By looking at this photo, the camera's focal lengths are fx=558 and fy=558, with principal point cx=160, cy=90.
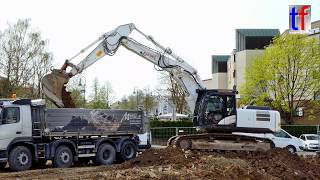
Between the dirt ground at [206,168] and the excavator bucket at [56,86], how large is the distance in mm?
4702

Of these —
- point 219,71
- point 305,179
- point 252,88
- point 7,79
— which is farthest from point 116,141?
point 219,71

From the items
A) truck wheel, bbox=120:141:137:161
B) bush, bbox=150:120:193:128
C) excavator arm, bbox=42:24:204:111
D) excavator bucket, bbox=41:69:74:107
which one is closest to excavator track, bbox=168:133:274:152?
excavator arm, bbox=42:24:204:111

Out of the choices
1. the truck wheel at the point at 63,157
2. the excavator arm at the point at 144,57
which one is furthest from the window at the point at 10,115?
the excavator arm at the point at 144,57

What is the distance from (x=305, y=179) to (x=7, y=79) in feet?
128

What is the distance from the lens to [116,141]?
80.6 feet

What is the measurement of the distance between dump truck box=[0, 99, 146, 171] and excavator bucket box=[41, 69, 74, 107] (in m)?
0.69

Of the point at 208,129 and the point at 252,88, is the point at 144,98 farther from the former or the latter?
the point at 208,129

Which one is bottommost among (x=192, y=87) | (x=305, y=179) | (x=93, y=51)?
(x=305, y=179)

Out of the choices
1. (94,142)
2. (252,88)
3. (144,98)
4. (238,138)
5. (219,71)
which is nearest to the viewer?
(238,138)

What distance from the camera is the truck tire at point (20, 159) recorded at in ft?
66.4

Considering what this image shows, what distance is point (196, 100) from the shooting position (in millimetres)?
22953

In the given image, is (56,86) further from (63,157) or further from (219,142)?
(219,142)

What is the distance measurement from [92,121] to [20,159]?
12.6 ft

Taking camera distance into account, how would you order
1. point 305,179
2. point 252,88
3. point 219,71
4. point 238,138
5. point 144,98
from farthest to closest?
point 219,71, point 144,98, point 252,88, point 238,138, point 305,179
